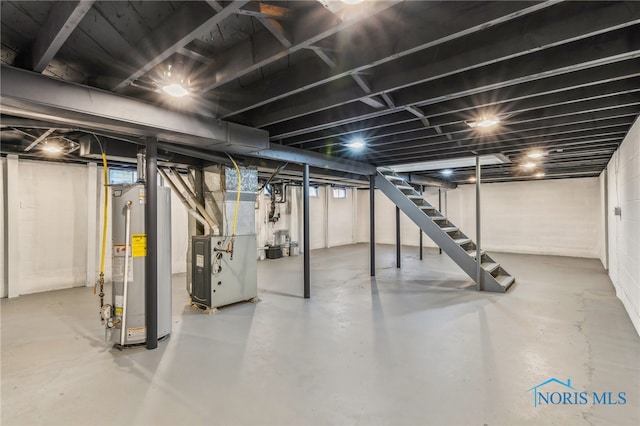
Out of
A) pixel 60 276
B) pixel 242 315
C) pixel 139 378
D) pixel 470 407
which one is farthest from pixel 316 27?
pixel 60 276

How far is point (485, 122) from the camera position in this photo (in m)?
3.12

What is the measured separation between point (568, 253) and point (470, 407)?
833cm

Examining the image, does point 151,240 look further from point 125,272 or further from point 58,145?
point 58,145

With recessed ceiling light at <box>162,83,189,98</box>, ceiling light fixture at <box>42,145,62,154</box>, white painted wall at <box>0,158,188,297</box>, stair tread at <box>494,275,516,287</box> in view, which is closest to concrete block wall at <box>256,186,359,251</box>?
white painted wall at <box>0,158,188,297</box>

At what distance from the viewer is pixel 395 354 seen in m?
2.63

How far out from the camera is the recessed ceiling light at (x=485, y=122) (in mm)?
3064

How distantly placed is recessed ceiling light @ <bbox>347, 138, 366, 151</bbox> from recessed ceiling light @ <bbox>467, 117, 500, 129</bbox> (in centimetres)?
127

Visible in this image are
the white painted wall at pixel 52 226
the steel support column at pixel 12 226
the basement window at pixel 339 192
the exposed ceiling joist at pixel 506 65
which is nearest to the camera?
the exposed ceiling joist at pixel 506 65

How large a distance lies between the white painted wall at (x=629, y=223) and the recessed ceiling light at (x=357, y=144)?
276 cm

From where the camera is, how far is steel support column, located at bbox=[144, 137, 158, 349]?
2736 millimetres

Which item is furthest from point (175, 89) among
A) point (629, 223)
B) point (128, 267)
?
point (629, 223)

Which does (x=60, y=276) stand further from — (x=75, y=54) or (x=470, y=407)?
(x=470, y=407)

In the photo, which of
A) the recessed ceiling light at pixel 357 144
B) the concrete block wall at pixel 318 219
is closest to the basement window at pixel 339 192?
the concrete block wall at pixel 318 219

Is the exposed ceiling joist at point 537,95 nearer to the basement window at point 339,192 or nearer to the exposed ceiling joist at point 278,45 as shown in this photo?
the exposed ceiling joist at point 278,45
